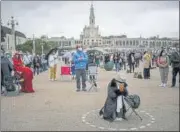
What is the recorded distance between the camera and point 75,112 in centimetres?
1012

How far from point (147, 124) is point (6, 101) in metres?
5.48

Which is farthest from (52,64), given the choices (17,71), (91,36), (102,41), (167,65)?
(102,41)

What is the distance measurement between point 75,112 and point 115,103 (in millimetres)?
1408

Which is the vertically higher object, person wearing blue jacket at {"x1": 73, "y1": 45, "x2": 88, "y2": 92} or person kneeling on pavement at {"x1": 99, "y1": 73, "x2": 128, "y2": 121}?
person wearing blue jacket at {"x1": 73, "y1": 45, "x2": 88, "y2": 92}

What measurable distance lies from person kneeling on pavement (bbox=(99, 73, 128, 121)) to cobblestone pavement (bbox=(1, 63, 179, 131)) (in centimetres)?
25

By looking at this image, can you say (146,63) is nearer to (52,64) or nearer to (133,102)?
(52,64)

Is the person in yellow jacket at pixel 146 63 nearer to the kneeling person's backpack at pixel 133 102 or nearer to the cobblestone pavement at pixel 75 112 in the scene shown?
the cobblestone pavement at pixel 75 112

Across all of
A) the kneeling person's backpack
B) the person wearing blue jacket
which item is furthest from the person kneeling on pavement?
the person wearing blue jacket

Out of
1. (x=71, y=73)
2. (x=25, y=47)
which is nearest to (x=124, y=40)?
(x=25, y=47)

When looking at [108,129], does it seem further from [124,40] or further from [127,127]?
[124,40]

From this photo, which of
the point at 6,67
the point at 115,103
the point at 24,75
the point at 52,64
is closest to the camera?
the point at 115,103

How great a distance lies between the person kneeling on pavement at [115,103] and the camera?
924 cm

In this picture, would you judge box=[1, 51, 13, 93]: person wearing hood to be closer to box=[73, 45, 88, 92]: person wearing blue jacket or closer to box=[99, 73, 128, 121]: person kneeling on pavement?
box=[73, 45, 88, 92]: person wearing blue jacket

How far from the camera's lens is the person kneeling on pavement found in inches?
364
